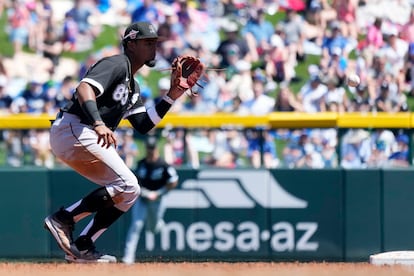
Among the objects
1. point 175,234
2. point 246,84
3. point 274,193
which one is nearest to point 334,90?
point 246,84

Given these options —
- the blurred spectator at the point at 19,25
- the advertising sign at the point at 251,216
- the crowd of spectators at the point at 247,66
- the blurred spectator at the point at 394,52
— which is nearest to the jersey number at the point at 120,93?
the crowd of spectators at the point at 247,66

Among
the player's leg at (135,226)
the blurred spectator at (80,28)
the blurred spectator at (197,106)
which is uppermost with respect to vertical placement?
the blurred spectator at (80,28)

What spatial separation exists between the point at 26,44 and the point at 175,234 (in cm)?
521

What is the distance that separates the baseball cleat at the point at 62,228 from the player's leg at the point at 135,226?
4276mm

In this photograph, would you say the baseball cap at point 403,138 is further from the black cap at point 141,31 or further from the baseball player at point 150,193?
the black cap at point 141,31

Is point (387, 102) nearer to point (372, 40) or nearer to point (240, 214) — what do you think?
point (372, 40)

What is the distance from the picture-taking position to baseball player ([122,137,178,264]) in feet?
42.5

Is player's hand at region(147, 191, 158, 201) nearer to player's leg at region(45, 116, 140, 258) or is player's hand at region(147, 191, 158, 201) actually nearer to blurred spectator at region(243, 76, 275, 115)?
blurred spectator at region(243, 76, 275, 115)

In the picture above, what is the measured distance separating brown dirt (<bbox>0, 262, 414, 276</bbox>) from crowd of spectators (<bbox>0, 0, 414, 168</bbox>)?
402cm

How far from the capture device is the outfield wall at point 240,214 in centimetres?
1320

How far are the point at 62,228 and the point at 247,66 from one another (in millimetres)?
7351

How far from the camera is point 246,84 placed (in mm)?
15367

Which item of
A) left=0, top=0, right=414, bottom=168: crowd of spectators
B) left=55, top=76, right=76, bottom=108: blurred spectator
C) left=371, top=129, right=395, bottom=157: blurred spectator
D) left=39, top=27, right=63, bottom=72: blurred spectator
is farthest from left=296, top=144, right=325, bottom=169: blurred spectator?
left=39, top=27, right=63, bottom=72: blurred spectator

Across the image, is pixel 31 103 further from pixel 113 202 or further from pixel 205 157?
pixel 113 202
